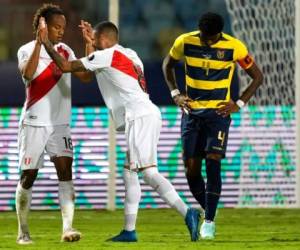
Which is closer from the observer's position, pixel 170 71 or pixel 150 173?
pixel 150 173

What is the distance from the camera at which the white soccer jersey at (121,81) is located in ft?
30.1

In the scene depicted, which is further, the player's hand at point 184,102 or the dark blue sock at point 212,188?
the player's hand at point 184,102

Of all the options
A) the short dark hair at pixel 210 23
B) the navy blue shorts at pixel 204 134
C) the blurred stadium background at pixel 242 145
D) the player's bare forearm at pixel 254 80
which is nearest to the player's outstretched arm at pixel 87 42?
the short dark hair at pixel 210 23

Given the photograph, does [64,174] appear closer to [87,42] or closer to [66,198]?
[66,198]

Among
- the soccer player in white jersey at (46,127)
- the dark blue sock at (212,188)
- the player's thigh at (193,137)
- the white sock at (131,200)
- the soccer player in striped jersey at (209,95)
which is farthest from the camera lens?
the player's thigh at (193,137)

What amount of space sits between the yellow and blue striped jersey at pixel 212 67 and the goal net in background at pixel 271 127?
5.69m

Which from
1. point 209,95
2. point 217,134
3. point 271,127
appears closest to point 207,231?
point 217,134

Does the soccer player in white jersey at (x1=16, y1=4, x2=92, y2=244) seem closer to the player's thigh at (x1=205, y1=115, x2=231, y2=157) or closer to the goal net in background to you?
the player's thigh at (x1=205, y1=115, x2=231, y2=157)

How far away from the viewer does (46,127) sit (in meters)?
9.47

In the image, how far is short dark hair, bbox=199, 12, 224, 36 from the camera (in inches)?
386

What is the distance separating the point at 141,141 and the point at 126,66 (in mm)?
554

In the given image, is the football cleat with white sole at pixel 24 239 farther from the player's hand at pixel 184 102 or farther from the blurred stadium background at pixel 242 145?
the blurred stadium background at pixel 242 145

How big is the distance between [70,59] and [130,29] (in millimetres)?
12482

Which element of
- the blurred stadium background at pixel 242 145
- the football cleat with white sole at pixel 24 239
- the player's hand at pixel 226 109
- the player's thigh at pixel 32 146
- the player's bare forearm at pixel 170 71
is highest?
the player's bare forearm at pixel 170 71
